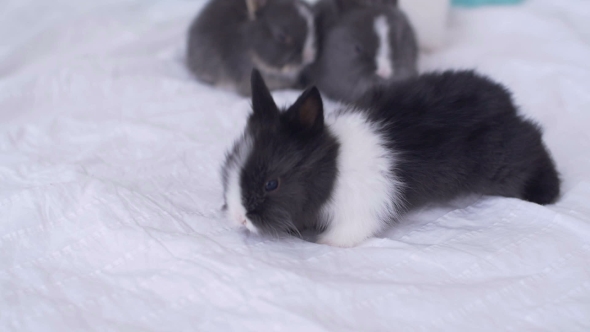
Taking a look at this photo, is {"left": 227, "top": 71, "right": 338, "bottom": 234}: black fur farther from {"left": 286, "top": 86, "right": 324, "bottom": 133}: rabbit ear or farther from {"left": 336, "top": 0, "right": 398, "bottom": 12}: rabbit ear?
{"left": 336, "top": 0, "right": 398, "bottom": 12}: rabbit ear

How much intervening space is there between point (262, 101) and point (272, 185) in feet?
0.98

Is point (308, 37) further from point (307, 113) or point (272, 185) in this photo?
point (272, 185)

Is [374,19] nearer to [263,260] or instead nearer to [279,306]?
[263,260]

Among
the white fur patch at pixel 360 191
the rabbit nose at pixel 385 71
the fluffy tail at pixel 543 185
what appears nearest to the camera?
the white fur patch at pixel 360 191

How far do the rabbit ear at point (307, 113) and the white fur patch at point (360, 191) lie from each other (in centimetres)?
12

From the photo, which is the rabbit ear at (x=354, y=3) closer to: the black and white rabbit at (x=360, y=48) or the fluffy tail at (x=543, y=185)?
the black and white rabbit at (x=360, y=48)

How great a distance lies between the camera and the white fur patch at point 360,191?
72.4 inches

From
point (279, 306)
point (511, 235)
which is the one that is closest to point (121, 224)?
point (279, 306)

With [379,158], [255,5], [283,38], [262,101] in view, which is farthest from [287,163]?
[255,5]

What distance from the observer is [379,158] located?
74.1 inches

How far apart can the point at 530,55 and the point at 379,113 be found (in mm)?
1778

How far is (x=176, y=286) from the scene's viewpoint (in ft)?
5.43

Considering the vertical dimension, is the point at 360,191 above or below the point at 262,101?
below

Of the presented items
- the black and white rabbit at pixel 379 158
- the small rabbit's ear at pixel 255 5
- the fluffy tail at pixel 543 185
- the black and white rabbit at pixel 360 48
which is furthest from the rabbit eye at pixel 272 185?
the small rabbit's ear at pixel 255 5
